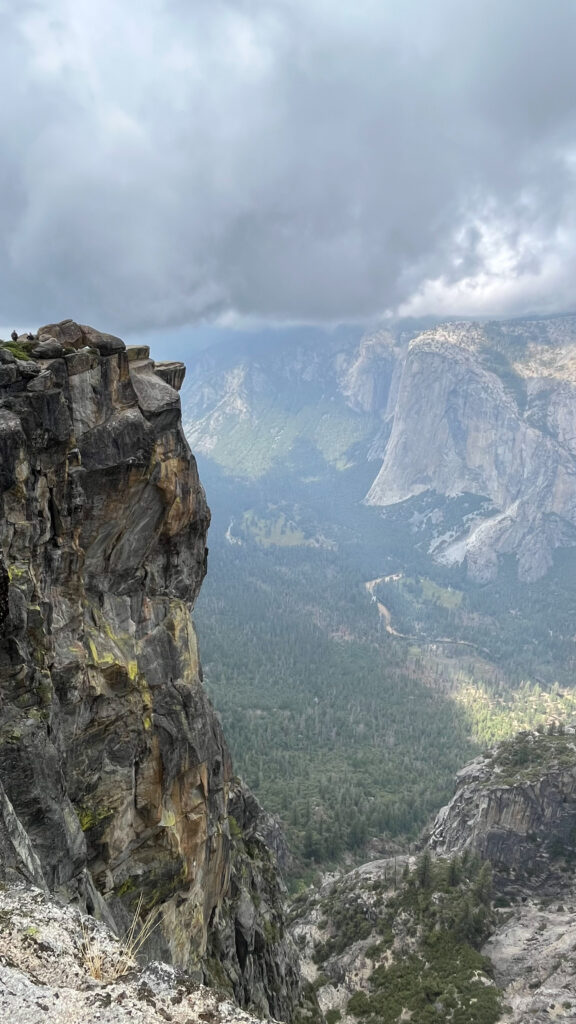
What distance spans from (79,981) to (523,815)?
83.8 metres

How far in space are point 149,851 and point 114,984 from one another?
64.9 feet

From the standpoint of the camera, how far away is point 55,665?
22.7 meters

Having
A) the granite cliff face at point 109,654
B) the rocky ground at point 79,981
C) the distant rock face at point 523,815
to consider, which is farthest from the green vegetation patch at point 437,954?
the rocky ground at point 79,981

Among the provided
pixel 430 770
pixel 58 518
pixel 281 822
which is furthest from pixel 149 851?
pixel 430 770

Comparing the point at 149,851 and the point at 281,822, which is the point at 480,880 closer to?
the point at 281,822

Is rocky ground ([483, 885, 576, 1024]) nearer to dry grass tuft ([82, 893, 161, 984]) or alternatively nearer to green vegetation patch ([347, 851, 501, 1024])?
green vegetation patch ([347, 851, 501, 1024])

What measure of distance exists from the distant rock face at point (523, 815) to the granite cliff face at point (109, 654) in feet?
175

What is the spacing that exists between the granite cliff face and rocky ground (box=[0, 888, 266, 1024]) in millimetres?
3478

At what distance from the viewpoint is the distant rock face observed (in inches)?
3022

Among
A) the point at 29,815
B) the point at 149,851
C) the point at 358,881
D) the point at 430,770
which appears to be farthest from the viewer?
the point at 430,770

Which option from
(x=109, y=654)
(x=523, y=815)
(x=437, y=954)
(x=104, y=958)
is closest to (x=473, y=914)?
(x=437, y=954)

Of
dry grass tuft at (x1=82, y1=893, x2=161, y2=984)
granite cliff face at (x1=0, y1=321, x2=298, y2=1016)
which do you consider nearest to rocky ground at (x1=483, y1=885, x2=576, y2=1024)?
granite cliff face at (x1=0, y1=321, x2=298, y2=1016)

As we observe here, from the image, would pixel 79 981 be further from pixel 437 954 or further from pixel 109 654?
pixel 437 954

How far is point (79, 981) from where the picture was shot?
9.73m
